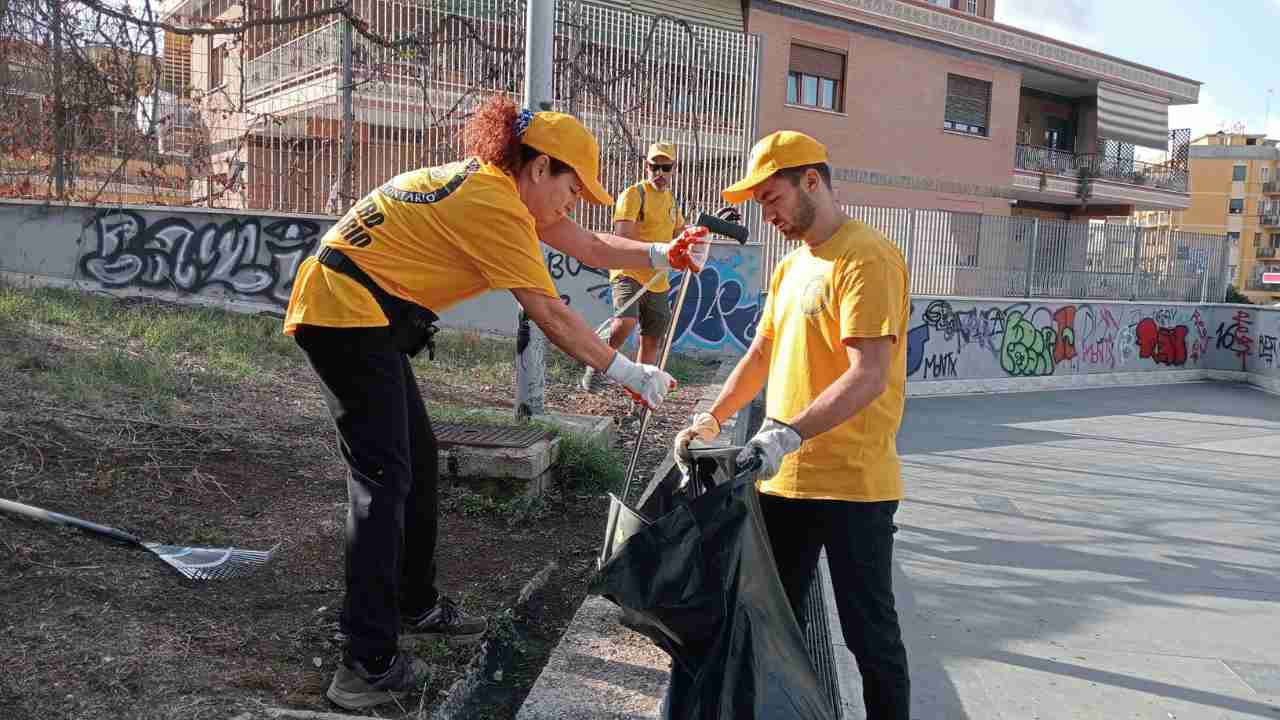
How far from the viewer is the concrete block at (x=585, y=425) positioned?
565cm

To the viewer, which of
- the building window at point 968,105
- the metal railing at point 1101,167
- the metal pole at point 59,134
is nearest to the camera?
the metal pole at point 59,134

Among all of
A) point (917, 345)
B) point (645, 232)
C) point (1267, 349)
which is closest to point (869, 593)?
point (645, 232)

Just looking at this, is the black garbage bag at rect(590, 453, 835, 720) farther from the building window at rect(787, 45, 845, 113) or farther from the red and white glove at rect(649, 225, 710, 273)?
the building window at rect(787, 45, 845, 113)

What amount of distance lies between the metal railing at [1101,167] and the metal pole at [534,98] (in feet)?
81.1

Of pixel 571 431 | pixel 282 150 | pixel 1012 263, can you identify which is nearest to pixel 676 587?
pixel 571 431

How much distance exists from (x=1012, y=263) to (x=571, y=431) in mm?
11012

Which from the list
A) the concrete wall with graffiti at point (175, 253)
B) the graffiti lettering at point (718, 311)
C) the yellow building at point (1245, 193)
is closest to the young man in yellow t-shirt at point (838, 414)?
the concrete wall with graffiti at point (175, 253)

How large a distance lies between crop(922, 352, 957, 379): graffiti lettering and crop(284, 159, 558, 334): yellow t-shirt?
1139cm

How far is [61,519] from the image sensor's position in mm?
3465

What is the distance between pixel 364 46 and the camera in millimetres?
9812

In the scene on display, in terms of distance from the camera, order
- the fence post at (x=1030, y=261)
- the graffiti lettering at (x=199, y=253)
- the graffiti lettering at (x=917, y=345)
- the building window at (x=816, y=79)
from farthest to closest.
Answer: the building window at (x=816, y=79) < the fence post at (x=1030, y=261) < the graffiti lettering at (x=917, y=345) < the graffiti lettering at (x=199, y=253)

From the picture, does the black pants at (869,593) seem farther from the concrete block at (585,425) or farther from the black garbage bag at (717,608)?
the concrete block at (585,425)

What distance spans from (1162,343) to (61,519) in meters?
17.0

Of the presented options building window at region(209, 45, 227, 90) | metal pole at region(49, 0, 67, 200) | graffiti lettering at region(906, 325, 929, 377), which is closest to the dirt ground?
metal pole at region(49, 0, 67, 200)
